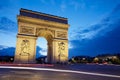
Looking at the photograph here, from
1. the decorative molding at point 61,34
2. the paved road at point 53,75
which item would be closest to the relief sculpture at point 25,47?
the decorative molding at point 61,34

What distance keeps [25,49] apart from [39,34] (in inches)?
167

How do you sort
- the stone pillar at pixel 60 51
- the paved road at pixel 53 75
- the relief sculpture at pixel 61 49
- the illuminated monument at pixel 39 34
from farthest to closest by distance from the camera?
the relief sculpture at pixel 61 49
the stone pillar at pixel 60 51
the illuminated monument at pixel 39 34
the paved road at pixel 53 75

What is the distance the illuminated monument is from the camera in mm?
23875

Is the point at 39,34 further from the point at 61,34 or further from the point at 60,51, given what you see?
the point at 60,51

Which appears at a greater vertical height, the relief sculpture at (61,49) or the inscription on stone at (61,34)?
the inscription on stone at (61,34)

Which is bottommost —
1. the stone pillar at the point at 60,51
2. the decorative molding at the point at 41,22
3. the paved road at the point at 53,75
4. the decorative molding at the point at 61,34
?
the paved road at the point at 53,75

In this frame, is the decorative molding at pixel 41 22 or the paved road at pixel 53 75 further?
the decorative molding at pixel 41 22

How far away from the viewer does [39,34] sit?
87.7ft

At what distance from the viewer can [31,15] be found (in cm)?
2595

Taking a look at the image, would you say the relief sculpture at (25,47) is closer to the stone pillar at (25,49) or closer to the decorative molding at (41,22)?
the stone pillar at (25,49)

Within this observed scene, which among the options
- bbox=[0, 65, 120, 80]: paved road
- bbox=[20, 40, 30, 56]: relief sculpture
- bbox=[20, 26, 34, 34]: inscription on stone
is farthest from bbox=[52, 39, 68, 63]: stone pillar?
bbox=[0, 65, 120, 80]: paved road

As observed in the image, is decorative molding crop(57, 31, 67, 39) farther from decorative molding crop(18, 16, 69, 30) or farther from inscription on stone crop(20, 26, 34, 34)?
inscription on stone crop(20, 26, 34, 34)

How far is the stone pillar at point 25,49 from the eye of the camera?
76.3 feet

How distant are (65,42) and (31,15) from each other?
7.94m
